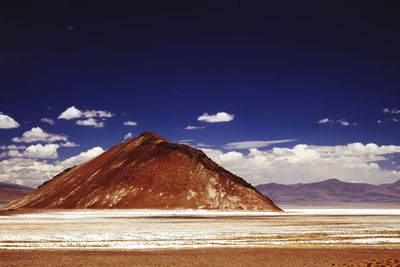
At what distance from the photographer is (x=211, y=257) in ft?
75.1

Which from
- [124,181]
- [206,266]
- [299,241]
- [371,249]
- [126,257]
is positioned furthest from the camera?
[124,181]

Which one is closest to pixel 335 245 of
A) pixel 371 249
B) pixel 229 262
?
pixel 371 249

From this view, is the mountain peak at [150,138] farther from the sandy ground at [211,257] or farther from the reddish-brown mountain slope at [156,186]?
the sandy ground at [211,257]

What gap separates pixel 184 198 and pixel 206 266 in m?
83.6

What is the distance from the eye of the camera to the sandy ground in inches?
825

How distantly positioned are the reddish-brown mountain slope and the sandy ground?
7469 centimetres

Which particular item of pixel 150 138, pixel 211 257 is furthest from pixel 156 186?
pixel 211 257

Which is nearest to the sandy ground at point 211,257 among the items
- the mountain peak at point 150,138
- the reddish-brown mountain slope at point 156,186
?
the reddish-brown mountain slope at point 156,186

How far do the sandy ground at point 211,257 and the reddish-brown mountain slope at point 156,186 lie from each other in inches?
2941

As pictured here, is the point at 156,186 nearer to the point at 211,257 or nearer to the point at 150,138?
the point at 150,138

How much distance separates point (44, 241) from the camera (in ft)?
103

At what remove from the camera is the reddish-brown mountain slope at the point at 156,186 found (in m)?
104

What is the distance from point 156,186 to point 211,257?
8749cm

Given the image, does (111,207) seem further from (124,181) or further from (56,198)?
(56,198)
